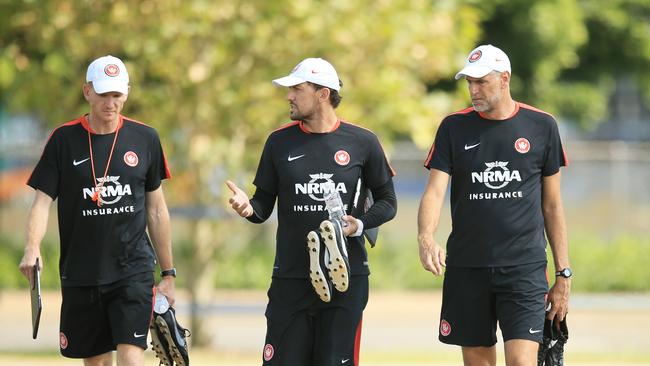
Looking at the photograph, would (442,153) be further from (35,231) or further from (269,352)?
(35,231)

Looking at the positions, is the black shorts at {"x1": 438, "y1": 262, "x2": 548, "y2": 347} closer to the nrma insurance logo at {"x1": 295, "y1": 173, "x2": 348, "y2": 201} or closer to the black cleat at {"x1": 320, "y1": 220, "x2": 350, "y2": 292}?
the black cleat at {"x1": 320, "y1": 220, "x2": 350, "y2": 292}

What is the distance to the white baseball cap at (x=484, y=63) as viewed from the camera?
775cm

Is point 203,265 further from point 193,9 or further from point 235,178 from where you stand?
point 193,9

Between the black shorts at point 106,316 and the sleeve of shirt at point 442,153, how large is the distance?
A: 1868 millimetres

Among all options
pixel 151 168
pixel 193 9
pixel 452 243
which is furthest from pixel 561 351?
pixel 193 9

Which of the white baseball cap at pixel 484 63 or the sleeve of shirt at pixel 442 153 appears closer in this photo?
the white baseball cap at pixel 484 63

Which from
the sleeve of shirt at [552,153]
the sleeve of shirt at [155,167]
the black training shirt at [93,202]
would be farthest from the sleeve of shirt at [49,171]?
the sleeve of shirt at [552,153]

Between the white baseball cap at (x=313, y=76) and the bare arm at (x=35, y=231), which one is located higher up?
the white baseball cap at (x=313, y=76)

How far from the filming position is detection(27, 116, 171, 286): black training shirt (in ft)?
26.2

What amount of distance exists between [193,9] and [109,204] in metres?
6.49

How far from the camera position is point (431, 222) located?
7781 mm

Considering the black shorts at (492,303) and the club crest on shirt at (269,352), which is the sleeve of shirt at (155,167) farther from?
the black shorts at (492,303)

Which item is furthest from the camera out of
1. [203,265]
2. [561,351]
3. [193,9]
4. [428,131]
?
[203,265]

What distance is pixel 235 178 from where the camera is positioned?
15609mm
